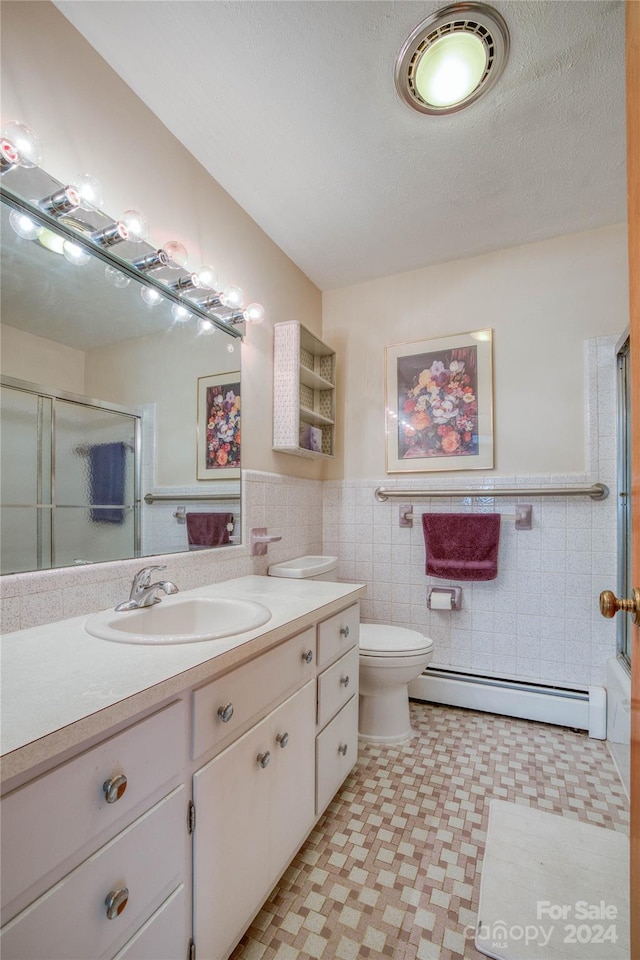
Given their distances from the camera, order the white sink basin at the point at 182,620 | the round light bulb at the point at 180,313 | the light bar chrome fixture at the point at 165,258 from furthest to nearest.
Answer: the round light bulb at the point at 180,313, the light bar chrome fixture at the point at 165,258, the white sink basin at the point at 182,620

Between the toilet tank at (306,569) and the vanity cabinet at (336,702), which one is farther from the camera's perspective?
the toilet tank at (306,569)

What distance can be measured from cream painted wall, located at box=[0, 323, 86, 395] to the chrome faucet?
1.78 ft

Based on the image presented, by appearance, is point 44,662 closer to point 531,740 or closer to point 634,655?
point 634,655

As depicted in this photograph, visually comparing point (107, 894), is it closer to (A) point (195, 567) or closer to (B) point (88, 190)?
(A) point (195, 567)

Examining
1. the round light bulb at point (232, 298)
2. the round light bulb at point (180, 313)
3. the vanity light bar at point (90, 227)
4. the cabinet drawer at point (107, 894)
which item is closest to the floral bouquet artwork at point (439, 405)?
the round light bulb at point (232, 298)

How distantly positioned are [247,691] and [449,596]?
5.00ft

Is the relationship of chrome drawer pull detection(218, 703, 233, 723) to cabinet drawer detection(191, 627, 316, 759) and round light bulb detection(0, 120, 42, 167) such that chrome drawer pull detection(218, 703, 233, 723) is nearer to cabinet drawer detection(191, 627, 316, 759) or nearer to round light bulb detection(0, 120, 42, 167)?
cabinet drawer detection(191, 627, 316, 759)

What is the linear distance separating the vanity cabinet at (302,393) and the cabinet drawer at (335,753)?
1194 millimetres

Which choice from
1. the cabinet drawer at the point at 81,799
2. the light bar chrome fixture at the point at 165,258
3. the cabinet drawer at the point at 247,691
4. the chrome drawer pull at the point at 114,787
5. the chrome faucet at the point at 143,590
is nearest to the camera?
the cabinet drawer at the point at 81,799

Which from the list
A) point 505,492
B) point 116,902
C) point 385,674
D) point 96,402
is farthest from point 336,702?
point 505,492

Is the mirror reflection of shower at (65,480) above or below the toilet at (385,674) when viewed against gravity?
→ above

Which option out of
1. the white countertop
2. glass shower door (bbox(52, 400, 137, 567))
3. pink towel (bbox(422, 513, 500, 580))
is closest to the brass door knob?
the white countertop

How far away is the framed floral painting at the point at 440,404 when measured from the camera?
2.28m

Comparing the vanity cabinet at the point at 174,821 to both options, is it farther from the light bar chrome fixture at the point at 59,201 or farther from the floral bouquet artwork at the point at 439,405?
the floral bouquet artwork at the point at 439,405
